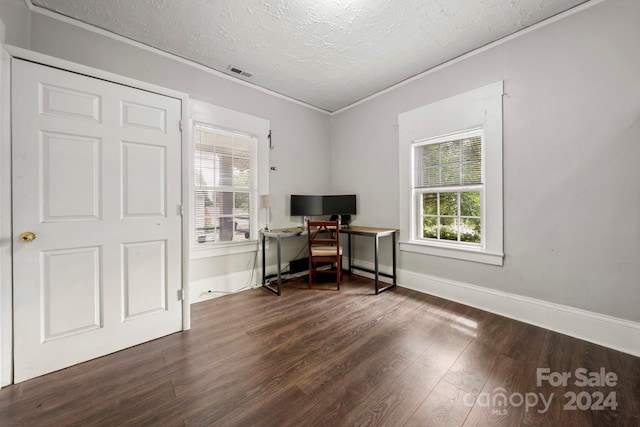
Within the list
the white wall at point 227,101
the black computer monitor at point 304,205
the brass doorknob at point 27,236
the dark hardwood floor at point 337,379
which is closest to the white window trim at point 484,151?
the dark hardwood floor at point 337,379

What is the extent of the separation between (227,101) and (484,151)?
10.4ft

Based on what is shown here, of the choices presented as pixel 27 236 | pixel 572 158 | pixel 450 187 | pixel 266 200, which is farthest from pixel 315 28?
pixel 27 236

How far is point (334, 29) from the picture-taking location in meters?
2.37

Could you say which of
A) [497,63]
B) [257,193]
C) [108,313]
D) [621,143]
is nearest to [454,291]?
[621,143]

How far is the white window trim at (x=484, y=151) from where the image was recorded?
2.59m

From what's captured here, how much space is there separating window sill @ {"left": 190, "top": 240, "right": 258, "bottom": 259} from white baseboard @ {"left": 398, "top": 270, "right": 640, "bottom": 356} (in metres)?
2.41

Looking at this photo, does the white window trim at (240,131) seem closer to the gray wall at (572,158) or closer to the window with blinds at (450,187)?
the window with blinds at (450,187)

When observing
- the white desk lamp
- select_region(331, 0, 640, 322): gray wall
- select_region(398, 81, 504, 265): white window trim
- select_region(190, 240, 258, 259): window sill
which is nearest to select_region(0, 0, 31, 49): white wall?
select_region(190, 240, 258, 259): window sill

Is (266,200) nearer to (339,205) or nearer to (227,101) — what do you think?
(339,205)

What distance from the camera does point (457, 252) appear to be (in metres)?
2.91

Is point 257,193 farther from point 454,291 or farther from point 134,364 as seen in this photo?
point 454,291

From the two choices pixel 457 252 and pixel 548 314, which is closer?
pixel 548 314

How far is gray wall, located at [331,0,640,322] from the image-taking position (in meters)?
1.94

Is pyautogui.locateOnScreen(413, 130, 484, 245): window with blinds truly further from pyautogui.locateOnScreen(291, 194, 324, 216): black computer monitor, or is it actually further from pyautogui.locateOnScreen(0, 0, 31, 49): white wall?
pyautogui.locateOnScreen(0, 0, 31, 49): white wall
